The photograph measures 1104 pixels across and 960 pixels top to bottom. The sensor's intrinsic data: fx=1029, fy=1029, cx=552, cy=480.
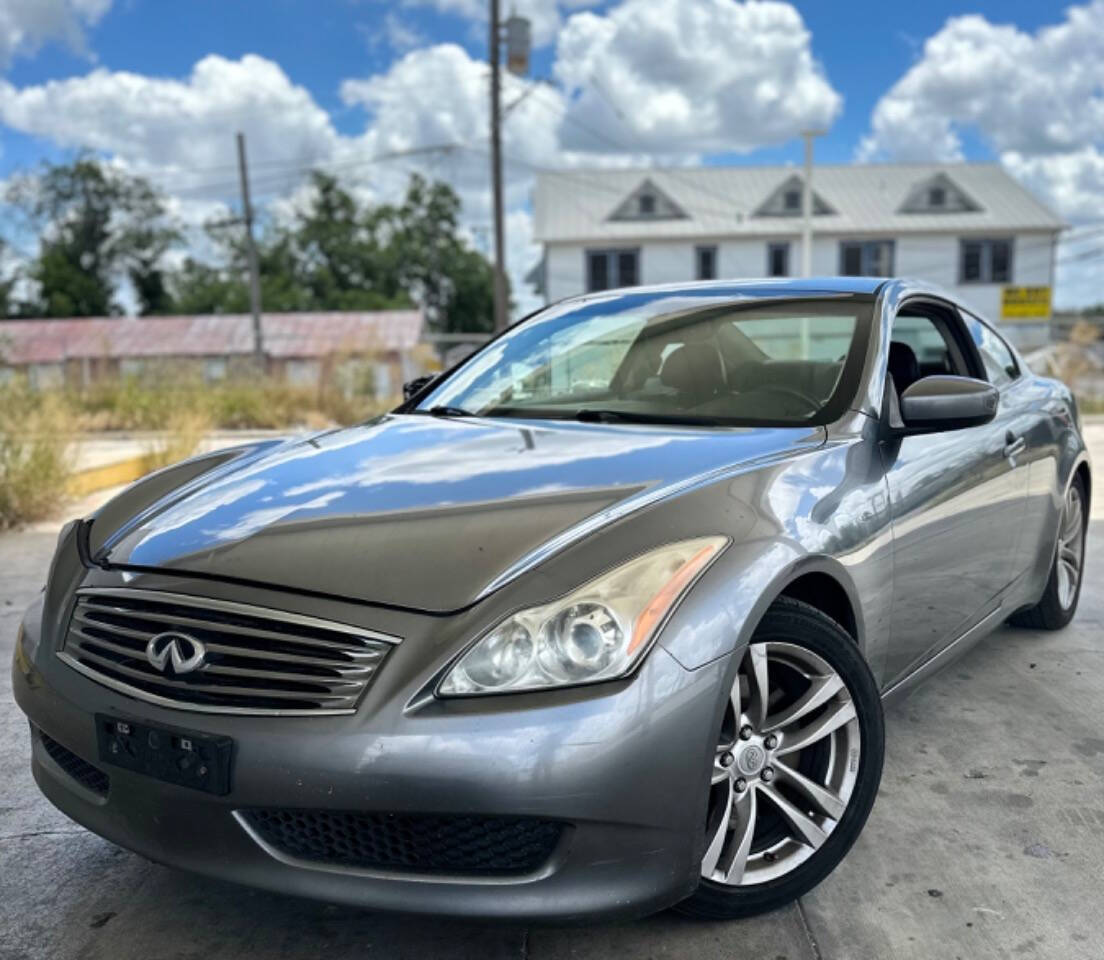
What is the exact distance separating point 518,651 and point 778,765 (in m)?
0.72

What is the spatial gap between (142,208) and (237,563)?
63.3m

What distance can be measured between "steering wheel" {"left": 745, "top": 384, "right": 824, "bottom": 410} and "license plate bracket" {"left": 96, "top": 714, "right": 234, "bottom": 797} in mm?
1835

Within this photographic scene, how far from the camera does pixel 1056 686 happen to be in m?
3.74

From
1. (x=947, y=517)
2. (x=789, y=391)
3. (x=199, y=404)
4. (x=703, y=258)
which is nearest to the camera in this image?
(x=947, y=517)

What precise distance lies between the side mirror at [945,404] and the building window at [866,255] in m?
36.1

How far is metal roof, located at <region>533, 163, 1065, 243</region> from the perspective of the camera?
3634 centimetres

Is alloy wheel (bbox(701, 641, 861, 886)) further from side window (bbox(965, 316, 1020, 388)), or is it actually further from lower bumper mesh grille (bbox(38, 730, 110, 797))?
side window (bbox(965, 316, 1020, 388))

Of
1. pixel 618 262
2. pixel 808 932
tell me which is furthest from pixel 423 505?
pixel 618 262

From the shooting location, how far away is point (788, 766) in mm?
2268

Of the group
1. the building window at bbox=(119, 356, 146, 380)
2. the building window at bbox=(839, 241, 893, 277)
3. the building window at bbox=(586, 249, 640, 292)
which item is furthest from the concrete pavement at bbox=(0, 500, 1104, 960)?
the building window at bbox=(839, 241, 893, 277)

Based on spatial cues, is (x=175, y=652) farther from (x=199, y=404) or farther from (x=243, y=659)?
(x=199, y=404)

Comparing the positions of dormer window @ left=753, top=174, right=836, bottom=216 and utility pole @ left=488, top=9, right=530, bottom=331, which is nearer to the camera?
utility pole @ left=488, top=9, right=530, bottom=331

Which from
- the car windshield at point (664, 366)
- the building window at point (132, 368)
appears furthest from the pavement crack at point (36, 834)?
the building window at point (132, 368)

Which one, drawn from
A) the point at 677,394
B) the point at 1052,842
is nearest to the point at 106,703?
the point at 677,394
